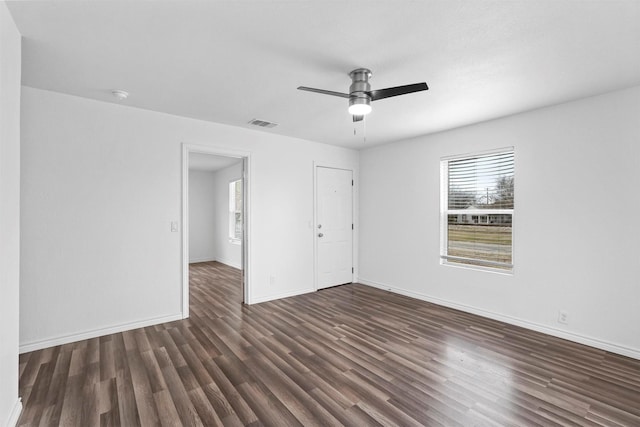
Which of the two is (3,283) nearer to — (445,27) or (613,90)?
(445,27)

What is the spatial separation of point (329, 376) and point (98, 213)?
119 inches

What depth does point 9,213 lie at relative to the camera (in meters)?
1.92

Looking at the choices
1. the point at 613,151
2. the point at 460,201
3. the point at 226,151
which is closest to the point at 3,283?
the point at 226,151

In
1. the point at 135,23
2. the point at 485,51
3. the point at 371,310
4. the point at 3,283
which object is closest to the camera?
the point at 3,283

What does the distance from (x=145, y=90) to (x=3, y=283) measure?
213 cm

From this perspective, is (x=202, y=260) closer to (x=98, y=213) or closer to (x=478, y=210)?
(x=98, y=213)

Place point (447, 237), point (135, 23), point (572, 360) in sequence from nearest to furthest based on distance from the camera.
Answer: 1. point (135, 23)
2. point (572, 360)
3. point (447, 237)

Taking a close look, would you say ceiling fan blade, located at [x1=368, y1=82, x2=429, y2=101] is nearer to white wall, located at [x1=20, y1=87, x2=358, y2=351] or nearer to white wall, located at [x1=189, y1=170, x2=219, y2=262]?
white wall, located at [x1=20, y1=87, x2=358, y2=351]

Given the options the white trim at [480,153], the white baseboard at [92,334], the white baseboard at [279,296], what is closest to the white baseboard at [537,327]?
the white baseboard at [279,296]

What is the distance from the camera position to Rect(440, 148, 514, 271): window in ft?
13.1

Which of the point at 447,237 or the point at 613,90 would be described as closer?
the point at 613,90

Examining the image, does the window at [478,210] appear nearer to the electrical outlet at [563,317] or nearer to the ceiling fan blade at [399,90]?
the electrical outlet at [563,317]

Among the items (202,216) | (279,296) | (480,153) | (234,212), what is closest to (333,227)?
(279,296)

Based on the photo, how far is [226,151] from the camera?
4367 mm
